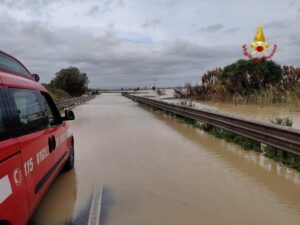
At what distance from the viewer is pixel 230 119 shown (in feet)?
37.5

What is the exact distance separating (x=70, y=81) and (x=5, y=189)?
72366mm

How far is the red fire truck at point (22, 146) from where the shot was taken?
11.1 feet

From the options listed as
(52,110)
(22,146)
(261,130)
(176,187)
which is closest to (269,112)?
(261,130)

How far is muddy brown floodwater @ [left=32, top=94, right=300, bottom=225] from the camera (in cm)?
507

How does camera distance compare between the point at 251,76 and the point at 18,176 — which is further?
the point at 251,76

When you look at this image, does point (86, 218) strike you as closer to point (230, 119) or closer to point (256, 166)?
point (256, 166)

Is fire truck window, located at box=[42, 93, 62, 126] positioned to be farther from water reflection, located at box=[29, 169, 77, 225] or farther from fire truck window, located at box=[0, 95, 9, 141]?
fire truck window, located at box=[0, 95, 9, 141]

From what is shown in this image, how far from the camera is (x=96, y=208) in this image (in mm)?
5387

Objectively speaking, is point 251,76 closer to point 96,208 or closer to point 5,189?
point 96,208

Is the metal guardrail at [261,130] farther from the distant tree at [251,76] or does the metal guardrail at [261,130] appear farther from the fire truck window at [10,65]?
the distant tree at [251,76]

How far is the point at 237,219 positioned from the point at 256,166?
3422 mm

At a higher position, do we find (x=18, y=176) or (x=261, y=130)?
(x=18, y=176)

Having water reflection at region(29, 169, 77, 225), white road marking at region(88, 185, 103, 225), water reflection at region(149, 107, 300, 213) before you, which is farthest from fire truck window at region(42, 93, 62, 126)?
water reflection at region(149, 107, 300, 213)

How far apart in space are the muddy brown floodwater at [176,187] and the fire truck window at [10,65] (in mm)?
1953
